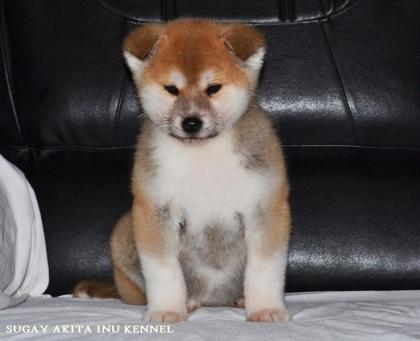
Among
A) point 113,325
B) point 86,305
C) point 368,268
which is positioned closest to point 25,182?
point 86,305

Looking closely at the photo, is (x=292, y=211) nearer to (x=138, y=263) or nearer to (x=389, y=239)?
(x=389, y=239)

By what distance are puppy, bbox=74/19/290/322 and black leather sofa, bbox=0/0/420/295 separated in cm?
48

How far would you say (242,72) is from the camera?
240 centimetres

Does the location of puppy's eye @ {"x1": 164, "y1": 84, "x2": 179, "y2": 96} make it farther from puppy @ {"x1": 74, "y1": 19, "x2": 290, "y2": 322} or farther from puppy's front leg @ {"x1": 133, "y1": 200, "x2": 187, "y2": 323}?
puppy's front leg @ {"x1": 133, "y1": 200, "x2": 187, "y2": 323}

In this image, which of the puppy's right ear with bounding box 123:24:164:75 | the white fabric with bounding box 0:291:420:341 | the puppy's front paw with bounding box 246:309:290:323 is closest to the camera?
the white fabric with bounding box 0:291:420:341

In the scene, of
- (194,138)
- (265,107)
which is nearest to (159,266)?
(194,138)

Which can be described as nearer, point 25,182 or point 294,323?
point 294,323

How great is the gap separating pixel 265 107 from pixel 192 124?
2.51 ft

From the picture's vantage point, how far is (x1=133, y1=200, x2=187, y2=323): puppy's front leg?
90.7 inches

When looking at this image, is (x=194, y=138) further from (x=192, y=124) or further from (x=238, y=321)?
(x=238, y=321)

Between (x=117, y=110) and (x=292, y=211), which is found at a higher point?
(x=117, y=110)

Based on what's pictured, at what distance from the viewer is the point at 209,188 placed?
2346 mm

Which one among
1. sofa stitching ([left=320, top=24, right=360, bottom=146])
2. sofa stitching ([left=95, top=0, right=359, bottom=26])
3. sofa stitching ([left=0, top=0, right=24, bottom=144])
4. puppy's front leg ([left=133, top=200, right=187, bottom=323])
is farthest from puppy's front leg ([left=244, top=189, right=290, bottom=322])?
sofa stitching ([left=0, top=0, right=24, bottom=144])

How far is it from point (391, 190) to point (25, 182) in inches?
50.1
